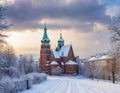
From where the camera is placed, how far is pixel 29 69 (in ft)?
413

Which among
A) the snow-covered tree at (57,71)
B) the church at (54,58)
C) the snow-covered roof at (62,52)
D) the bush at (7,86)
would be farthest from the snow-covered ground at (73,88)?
the snow-covered roof at (62,52)

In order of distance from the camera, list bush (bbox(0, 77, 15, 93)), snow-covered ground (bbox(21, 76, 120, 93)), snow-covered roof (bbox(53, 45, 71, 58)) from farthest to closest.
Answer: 1. snow-covered roof (bbox(53, 45, 71, 58))
2. snow-covered ground (bbox(21, 76, 120, 93))
3. bush (bbox(0, 77, 15, 93))

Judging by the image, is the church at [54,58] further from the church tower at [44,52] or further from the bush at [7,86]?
the bush at [7,86]

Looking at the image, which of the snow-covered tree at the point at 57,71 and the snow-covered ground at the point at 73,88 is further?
the snow-covered tree at the point at 57,71

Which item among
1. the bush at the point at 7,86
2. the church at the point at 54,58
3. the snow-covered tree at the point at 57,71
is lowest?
the snow-covered tree at the point at 57,71

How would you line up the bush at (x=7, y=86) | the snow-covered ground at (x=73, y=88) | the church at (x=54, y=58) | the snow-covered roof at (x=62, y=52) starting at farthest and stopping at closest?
the snow-covered roof at (x=62, y=52), the church at (x=54, y=58), the snow-covered ground at (x=73, y=88), the bush at (x=7, y=86)

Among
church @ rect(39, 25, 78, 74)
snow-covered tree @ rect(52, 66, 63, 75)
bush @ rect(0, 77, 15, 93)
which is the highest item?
church @ rect(39, 25, 78, 74)

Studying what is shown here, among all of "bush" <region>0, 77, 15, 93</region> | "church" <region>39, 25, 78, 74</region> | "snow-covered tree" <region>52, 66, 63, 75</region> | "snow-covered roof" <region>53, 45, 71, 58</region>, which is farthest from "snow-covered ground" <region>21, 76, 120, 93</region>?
"snow-covered roof" <region>53, 45, 71, 58</region>

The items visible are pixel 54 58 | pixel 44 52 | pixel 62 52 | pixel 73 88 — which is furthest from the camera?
pixel 62 52

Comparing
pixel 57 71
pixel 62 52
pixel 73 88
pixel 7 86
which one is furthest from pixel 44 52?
pixel 7 86

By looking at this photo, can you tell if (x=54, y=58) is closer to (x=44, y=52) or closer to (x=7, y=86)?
(x=44, y=52)

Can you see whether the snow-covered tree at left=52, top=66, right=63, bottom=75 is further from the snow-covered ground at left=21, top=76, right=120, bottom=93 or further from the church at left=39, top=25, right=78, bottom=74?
the snow-covered ground at left=21, top=76, right=120, bottom=93

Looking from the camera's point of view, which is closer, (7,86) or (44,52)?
(7,86)

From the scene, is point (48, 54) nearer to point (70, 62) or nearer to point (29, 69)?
point (70, 62)
